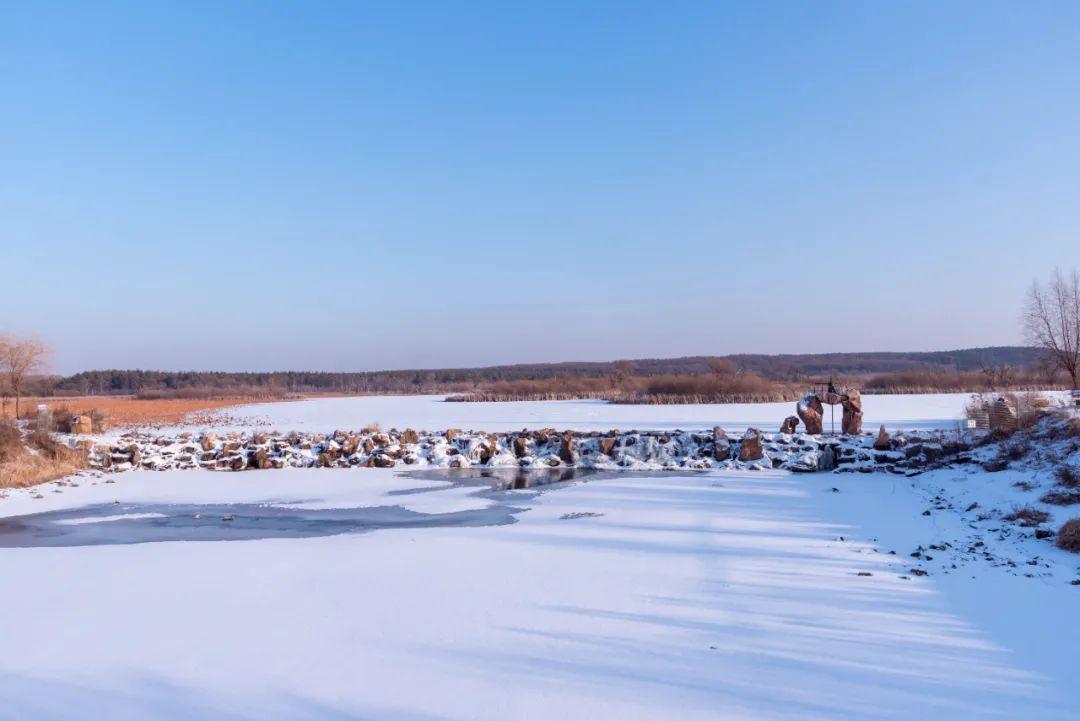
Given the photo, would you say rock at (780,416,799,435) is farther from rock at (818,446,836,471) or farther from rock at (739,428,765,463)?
rock at (818,446,836,471)

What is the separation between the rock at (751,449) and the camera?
53.9 feet

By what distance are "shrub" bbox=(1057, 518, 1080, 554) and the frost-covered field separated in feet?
0.47

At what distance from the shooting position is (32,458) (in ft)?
51.5

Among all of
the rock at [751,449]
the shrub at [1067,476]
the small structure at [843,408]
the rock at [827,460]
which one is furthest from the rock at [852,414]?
the shrub at [1067,476]

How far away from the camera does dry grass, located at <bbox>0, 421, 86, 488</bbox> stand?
14656 mm

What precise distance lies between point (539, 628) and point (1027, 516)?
21.7 feet

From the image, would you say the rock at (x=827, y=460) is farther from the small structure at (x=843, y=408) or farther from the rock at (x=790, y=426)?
the small structure at (x=843, y=408)

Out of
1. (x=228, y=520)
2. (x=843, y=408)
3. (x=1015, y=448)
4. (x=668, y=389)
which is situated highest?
(x=668, y=389)

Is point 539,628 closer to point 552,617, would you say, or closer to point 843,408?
point 552,617

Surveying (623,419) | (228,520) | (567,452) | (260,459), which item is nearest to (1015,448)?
(567,452)

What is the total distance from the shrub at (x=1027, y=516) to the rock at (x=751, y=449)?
23.0ft

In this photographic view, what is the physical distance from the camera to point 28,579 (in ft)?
24.4

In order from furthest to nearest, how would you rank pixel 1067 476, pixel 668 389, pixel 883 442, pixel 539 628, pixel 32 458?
pixel 668 389, pixel 883 442, pixel 32 458, pixel 1067 476, pixel 539 628

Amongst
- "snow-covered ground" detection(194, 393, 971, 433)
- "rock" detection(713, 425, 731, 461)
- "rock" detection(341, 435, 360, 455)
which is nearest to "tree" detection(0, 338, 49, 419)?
"snow-covered ground" detection(194, 393, 971, 433)
